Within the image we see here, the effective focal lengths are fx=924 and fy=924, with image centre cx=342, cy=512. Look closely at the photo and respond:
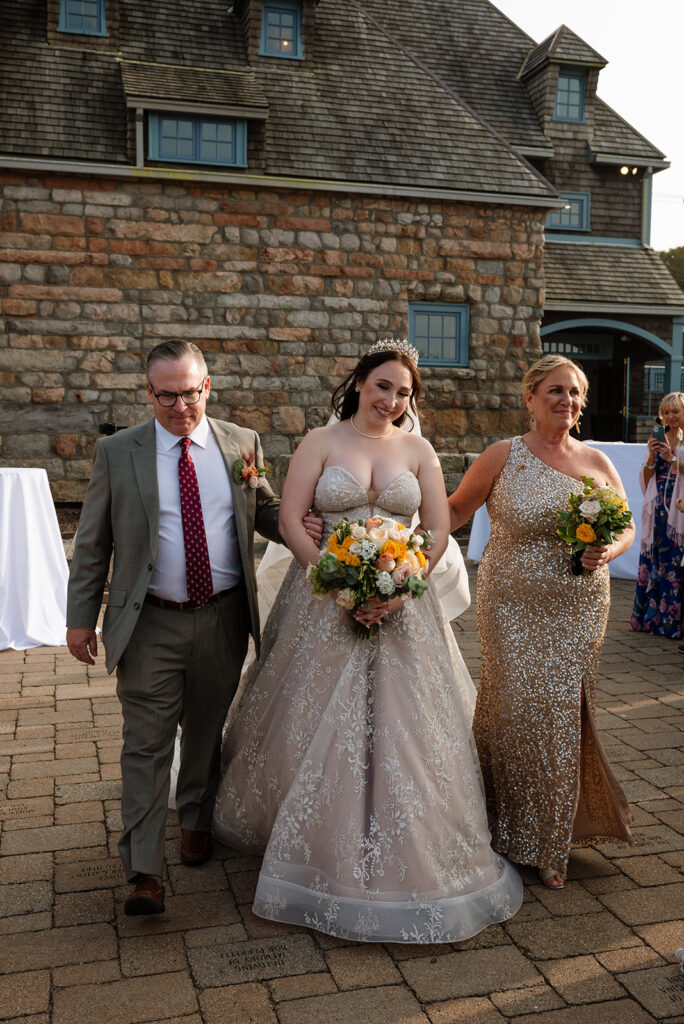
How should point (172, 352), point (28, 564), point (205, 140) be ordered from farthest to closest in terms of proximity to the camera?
1. point (205, 140)
2. point (28, 564)
3. point (172, 352)

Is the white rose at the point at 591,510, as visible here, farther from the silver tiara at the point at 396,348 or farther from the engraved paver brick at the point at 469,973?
the engraved paver brick at the point at 469,973

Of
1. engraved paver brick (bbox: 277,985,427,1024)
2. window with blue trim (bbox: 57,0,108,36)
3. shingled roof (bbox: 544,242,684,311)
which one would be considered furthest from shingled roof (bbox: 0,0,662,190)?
engraved paver brick (bbox: 277,985,427,1024)

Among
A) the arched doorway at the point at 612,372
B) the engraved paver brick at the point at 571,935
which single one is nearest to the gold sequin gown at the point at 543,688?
the engraved paver brick at the point at 571,935

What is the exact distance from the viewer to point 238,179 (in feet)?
41.1

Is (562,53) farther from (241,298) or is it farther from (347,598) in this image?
(347,598)

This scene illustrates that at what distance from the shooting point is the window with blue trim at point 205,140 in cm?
1270

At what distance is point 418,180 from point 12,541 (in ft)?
28.9

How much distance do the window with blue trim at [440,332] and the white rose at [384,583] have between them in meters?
10.7

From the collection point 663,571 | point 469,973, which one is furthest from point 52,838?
point 663,571

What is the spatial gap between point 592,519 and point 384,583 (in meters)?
0.88

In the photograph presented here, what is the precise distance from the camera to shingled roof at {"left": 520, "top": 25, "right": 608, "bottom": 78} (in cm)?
1706

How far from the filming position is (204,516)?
3.53 meters

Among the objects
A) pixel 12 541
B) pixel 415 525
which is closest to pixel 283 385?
pixel 12 541

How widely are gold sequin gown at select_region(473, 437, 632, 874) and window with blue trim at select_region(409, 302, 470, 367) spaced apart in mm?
10130
